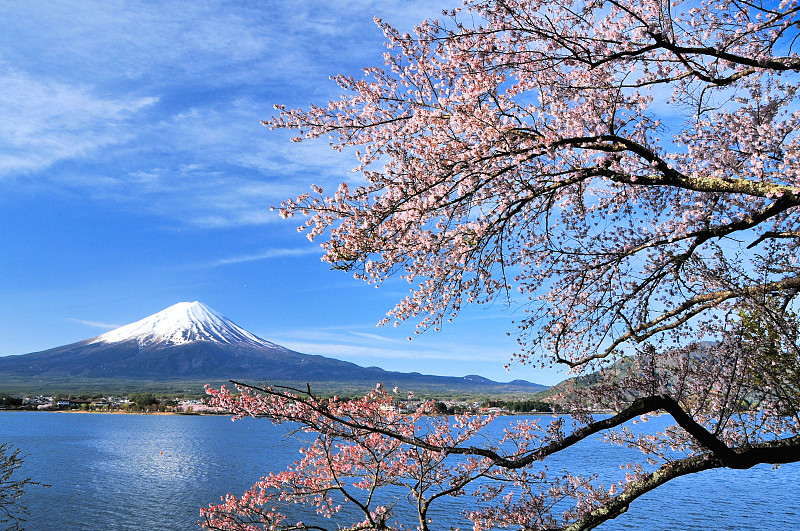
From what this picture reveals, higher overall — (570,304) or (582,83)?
(582,83)

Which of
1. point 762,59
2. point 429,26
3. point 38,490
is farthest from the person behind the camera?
point 38,490

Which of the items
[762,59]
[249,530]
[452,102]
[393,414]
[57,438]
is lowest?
[57,438]

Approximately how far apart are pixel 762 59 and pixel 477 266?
3.37 m

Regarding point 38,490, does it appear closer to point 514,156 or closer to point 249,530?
point 249,530

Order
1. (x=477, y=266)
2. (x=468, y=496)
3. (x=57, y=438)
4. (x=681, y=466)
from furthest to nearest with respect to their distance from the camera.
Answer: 1. (x=57, y=438)
2. (x=468, y=496)
3. (x=477, y=266)
4. (x=681, y=466)

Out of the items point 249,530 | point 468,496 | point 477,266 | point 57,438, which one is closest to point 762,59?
point 477,266

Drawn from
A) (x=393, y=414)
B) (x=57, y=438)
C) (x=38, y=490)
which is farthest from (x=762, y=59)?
(x=57, y=438)

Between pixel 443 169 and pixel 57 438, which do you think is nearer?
pixel 443 169

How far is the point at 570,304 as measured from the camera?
7473 mm

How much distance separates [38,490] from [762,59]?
1655 inches

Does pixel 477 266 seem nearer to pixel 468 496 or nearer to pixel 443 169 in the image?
pixel 443 169

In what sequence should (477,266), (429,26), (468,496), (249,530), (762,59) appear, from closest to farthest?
1. (762,59)
2. (429,26)
3. (477,266)
4. (249,530)
5. (468,496)

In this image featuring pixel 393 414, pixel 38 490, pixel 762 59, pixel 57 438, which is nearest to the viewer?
pixel 762 59

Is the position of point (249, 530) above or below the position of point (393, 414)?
below
